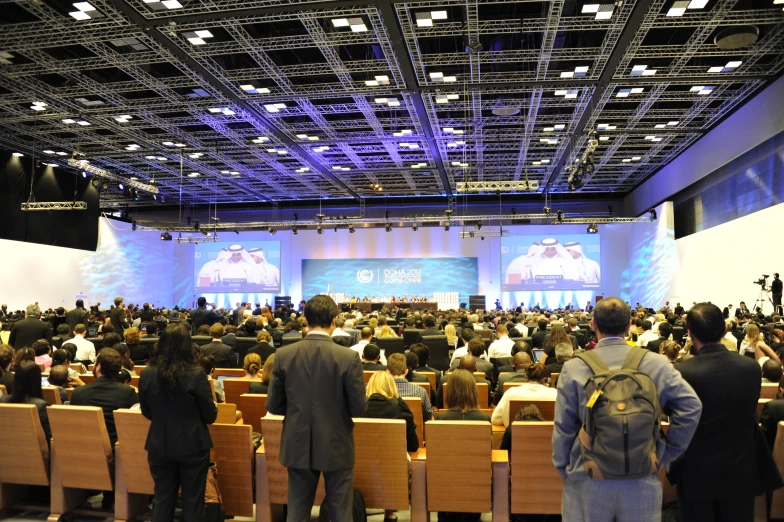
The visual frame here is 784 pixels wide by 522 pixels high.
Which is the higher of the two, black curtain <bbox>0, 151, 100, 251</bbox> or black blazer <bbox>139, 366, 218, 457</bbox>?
black curtain <bbox>0, 151, 100, 251</bbox>

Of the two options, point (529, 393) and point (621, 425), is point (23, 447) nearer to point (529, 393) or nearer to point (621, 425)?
point (529, 393)

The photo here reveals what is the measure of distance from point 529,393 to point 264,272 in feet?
74.3

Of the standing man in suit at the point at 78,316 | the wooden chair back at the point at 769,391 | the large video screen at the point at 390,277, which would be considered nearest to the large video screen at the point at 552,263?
the large video screen at the point at 390,277

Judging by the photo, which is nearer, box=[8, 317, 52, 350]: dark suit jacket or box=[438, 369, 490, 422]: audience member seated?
box=[438, 369, 490, 422]: audience member seated

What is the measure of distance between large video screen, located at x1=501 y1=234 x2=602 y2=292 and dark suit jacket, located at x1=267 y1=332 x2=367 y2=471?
2179 centimetres

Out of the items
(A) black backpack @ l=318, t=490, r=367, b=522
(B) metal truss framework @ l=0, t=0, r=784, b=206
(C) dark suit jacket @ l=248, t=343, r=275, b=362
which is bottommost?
(A) black backpack @ l=318, t=490, r=367, b=522

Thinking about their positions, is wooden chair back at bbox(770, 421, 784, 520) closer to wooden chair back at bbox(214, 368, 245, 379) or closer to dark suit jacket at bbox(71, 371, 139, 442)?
dark suit jacket at bbox(71, 371, 139, 442)

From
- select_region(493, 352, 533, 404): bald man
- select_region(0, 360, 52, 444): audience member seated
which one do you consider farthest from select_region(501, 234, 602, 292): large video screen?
select_region(0, 360, 52, 444): audience member seated

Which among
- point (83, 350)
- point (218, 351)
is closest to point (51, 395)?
point (218, 351)

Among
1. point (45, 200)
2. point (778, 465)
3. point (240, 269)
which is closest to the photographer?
point (778, 465)

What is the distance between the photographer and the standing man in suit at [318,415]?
285 centimetres

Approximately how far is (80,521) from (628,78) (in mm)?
11770

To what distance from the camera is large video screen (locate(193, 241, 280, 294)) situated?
2586 centimetres

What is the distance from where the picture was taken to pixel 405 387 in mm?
4441
